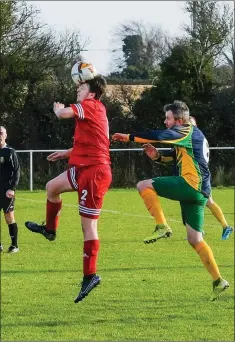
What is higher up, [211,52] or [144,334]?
[211,52]

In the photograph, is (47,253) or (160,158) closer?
(160,158)

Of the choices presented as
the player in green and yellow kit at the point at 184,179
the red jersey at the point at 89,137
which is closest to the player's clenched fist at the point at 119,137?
the red jersey at the point at 89,137

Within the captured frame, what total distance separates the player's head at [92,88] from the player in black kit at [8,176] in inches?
146

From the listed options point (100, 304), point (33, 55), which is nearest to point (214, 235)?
point (100, 304)

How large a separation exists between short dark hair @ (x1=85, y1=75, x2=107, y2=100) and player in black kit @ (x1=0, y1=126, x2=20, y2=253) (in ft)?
12.4

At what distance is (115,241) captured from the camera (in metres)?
35.3

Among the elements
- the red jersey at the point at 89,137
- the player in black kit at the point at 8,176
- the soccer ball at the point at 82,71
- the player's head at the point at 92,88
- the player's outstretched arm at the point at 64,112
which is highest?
the soccer ball at the point at 82,71

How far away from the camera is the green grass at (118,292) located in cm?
2691

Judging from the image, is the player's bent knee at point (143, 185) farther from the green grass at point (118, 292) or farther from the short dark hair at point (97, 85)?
the green grass at point (118, 292)

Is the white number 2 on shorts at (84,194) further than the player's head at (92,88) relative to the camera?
Yes

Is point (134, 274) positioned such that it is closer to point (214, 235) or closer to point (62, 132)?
point (214, 235)

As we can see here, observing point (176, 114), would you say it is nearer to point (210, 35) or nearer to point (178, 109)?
point (178, 109)

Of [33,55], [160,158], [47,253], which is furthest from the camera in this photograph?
[33,55]

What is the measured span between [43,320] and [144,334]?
3.08 metres
